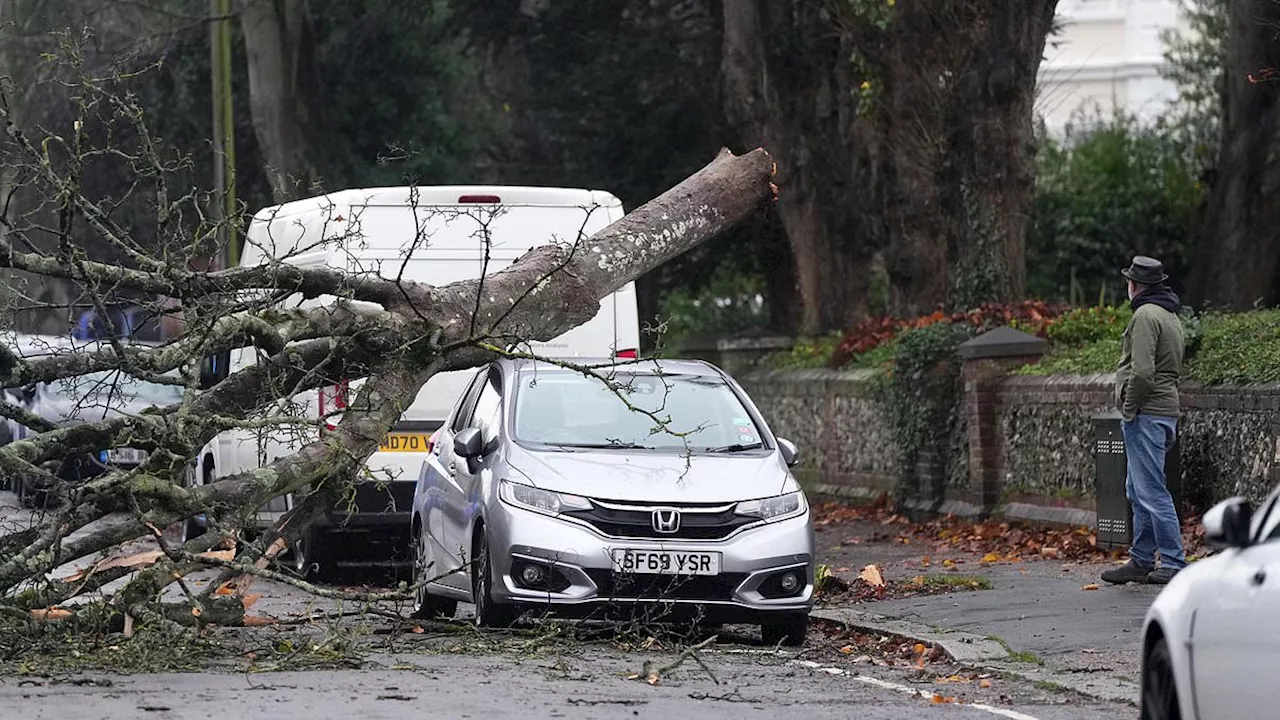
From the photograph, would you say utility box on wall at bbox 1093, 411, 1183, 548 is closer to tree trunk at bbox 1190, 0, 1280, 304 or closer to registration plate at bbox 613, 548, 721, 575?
registration plate at bbox 613, 548, 721, 575

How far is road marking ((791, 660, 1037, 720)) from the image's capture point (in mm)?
9297

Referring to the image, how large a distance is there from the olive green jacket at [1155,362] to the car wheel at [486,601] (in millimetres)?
4273

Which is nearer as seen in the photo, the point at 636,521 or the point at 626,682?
the point at 626,682

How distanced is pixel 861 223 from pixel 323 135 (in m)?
9.39

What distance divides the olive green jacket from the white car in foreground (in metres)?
6.47

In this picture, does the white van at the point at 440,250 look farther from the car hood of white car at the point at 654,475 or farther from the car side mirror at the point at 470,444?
the car hood of white car at the point at 654,475

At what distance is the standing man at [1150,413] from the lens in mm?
13758

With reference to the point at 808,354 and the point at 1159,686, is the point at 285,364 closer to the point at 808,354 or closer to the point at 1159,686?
the point at 1159,686

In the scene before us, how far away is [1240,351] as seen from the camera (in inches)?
623

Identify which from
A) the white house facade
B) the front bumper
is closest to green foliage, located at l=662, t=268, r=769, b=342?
the front bumper

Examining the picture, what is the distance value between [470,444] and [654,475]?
1.12 m

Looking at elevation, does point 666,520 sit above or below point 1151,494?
above

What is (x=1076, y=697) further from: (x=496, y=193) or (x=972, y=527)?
(x=972, y=527)

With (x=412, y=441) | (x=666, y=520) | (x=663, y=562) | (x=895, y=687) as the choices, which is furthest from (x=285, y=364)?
(x=895, y=687)
